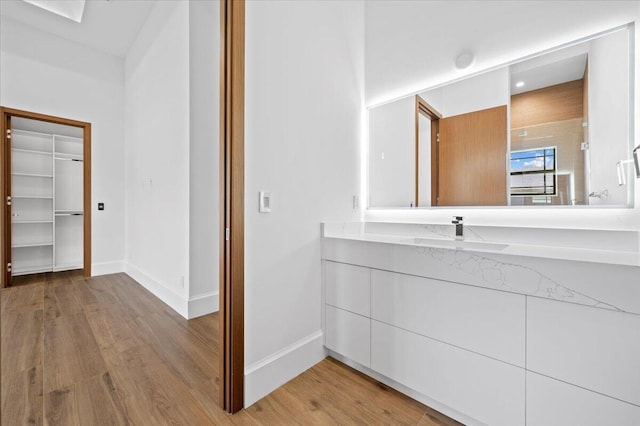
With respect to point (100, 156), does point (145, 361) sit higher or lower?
lower

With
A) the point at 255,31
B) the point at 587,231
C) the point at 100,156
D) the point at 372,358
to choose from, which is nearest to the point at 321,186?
the point at 255,31

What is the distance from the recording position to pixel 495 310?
1150mm

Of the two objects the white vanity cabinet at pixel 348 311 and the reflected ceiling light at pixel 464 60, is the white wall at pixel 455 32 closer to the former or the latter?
the reflected ceiling light at pixel 464 60

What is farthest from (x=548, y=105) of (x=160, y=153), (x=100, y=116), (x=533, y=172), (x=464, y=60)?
(x=100, y=116)

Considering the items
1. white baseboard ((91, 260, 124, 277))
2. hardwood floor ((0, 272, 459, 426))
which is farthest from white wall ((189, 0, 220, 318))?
white baseboard ((91, 260, 124, 277))

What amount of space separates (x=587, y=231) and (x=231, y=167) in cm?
182

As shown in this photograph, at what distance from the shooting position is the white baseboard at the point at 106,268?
152 inches

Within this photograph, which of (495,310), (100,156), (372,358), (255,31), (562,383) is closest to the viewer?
(562,383)

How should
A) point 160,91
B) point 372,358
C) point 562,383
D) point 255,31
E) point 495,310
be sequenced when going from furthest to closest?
1. point 160,91
2. point 372,358
3. point 255,31
4. point 495,310
5. point 562,383

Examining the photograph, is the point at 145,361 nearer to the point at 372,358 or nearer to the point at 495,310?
the point at 372,358

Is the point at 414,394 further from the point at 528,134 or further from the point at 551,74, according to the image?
the point at 551,74

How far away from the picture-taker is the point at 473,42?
1827mm

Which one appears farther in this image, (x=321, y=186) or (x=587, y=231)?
(x=321, y=186)

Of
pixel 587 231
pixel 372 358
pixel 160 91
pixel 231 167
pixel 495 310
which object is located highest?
pixel 160 91
